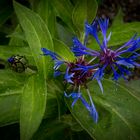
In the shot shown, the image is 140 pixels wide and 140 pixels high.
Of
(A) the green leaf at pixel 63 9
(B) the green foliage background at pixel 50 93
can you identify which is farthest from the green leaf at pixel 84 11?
(A) the green leaf at pixel 63 9

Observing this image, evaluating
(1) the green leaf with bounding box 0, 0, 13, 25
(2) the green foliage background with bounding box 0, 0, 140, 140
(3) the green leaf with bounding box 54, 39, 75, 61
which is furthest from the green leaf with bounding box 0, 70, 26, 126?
(1) the green leaf with bounding box 0, 0, 13, 25

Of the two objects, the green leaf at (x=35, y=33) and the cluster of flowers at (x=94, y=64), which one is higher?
the green leaf at (x=35, y=33)

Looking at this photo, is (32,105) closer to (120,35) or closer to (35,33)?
(35,33)

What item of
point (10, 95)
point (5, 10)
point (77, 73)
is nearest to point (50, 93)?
point (10, 95)

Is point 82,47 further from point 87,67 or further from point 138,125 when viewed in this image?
point 138,125

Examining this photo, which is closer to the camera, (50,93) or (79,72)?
(79,72)

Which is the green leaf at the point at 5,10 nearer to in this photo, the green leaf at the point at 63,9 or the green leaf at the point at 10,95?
the green leaf at the point at 63,9
